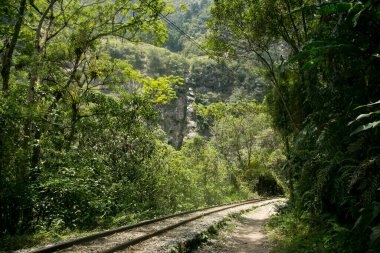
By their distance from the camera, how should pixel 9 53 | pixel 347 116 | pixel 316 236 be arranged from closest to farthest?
pixel 347 116
pixel 316 236
pixel 9 53

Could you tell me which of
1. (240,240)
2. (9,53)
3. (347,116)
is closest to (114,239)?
(240,240)

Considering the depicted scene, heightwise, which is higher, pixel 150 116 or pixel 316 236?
pixel 150 116

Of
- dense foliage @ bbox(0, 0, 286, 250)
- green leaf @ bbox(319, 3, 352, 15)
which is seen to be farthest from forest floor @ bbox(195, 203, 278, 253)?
green leaf @ bbox(319, 3, 352, 15)

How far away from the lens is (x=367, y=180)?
159 inches

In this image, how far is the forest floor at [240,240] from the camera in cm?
841

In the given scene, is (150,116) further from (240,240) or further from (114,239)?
(114,239)

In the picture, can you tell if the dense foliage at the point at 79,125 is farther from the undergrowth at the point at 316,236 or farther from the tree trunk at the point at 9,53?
the undergrowth at the point at 316,236

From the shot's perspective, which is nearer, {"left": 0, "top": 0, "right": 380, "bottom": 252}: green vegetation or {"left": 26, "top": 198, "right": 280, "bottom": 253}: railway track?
{"left": 0, "top": 0, "right": 380, "bottom": 252}: green vegetation

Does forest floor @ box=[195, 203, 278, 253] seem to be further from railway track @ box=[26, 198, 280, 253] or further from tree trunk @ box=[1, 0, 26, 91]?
tree trunk @ box=[1, 0, 26, 91]

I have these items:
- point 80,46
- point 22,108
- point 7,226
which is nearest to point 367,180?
point 22,108

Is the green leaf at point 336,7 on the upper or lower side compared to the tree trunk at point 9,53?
lower

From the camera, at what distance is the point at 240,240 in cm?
996

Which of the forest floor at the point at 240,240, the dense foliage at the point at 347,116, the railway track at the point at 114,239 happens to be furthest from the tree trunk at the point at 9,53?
the dense foliage at the point at 347,116

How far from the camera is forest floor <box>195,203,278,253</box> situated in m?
8.41
